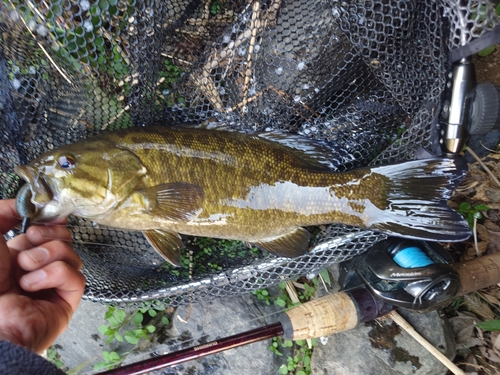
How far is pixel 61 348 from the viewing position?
10.8 ft

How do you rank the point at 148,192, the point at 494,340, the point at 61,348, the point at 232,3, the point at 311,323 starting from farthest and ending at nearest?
the point at 61,348 → the point at 494,340 → the point at 232,3 → the point at 311,323 → the point at 148,192

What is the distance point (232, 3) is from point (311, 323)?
213 cm

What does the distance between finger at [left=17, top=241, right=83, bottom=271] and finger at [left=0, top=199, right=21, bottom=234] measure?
1.09 feet

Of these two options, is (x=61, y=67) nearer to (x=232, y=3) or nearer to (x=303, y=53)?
(x=232, y=3)

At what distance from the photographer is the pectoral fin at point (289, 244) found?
240cm

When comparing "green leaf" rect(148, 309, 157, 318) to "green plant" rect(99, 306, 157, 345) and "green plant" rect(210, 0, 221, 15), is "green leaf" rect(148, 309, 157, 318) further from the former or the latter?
"green plant" rect(210, 0, 221, 15)

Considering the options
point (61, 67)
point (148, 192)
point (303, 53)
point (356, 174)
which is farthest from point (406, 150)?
point (61, 67)

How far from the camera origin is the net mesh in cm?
214

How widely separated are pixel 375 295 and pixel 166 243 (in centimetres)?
128

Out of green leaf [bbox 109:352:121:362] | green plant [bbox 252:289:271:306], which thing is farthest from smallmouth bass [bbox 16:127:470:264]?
green leaf [bbox 109:352:121:362]

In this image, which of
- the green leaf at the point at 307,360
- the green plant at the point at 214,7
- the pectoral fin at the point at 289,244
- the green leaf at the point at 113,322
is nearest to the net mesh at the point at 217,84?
the green plant at the point at 214,7

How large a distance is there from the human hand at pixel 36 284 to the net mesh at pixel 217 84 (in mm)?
617

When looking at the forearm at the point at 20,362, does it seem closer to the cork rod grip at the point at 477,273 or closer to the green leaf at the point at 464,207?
the cork rod grip at the point at 477,273

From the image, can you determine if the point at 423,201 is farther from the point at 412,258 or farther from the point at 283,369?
the point at 283,369
